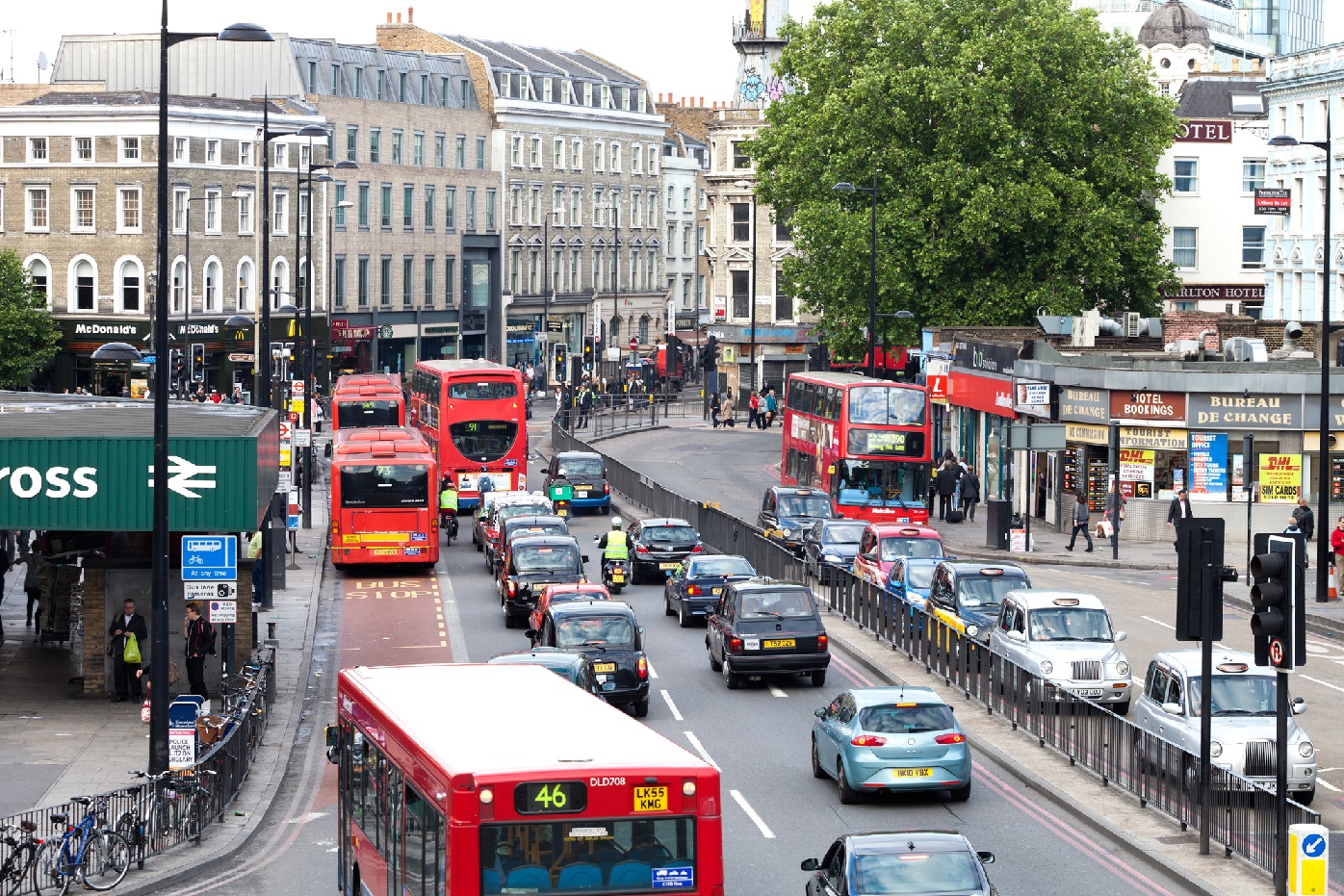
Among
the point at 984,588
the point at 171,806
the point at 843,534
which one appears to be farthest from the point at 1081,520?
the point at 171,806

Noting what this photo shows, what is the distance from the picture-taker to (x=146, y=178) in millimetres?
87375

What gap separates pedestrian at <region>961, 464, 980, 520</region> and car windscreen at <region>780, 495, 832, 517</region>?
11.1m

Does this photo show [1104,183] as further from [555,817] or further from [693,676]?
[555,817]

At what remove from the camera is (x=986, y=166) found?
6788 centimetres

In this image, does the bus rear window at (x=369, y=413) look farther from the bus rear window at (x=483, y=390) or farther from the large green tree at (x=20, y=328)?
the large green tree at (x=20, y=328)

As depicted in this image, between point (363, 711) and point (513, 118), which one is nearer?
point (363, 711)

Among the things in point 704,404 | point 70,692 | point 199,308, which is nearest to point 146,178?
point 199,308

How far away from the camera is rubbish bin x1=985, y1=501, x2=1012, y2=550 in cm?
5003

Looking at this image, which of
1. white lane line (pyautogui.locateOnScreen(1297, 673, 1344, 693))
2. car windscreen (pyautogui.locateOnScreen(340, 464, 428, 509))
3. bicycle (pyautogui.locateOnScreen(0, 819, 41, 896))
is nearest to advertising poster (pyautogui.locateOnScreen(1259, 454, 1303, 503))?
white lane line (pyautogui.locateOnScreen(1297, 673, 1344, 693))

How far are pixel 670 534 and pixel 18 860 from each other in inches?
1076

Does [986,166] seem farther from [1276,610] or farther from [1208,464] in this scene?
[1276,610]

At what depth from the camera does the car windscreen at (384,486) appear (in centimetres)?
4716

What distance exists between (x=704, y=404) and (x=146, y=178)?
29824 mm

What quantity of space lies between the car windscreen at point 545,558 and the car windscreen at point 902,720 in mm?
16604
